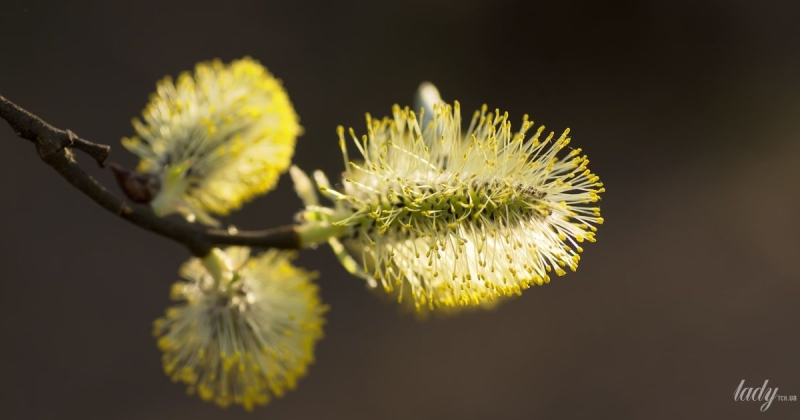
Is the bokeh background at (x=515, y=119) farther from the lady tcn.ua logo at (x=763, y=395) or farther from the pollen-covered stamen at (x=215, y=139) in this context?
the pollen-covered stamen at (x=215, y=139)

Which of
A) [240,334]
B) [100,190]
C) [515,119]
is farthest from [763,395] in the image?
[100,190]

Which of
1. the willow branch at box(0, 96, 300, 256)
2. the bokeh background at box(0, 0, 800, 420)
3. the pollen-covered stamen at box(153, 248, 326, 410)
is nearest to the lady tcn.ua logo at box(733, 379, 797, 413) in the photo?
the bokeh background at box(0, 0, 800, 420)

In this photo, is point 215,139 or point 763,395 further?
point 763,395

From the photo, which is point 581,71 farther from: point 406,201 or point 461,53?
point 406,201

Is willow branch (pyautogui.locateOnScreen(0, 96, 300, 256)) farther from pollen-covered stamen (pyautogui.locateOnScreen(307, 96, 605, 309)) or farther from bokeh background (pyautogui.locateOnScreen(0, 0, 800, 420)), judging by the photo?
bokeh background (pyautogui.locateOnScreen(0, 0, 800, 420))

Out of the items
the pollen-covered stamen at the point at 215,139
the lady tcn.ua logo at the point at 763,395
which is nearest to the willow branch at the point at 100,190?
the pollen-covered stamen at the point at 215,139

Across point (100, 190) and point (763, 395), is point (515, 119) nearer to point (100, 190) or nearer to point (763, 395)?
point (763, 395)
